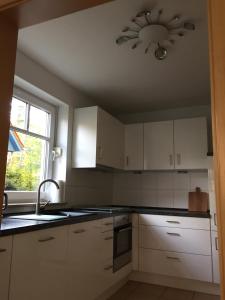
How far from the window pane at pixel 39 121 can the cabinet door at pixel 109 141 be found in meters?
0.63

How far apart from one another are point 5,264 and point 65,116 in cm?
203

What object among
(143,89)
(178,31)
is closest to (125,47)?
(178,31)

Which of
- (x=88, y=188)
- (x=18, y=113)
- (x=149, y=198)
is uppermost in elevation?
(x=18, y=113)

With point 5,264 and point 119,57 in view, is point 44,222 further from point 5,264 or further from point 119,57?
point 119,57

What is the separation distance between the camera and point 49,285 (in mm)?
1782

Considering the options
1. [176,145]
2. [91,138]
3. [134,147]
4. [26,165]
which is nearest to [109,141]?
[91,138]

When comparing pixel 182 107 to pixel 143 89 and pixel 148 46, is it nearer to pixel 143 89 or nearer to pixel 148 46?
pixel 143 89

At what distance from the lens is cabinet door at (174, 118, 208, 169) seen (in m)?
3.37

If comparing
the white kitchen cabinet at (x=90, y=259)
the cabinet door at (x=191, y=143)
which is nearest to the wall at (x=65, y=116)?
the white kitchen cabinet at (x=90, y=259)

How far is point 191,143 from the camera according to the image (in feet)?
11.3

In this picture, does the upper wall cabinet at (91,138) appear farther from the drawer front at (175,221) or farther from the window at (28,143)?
the drawer front at (175,221)

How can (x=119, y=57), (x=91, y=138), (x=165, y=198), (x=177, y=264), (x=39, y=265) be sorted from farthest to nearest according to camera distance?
(x=165, y=198) → (x=91, y=138) → (x=177, y=264) → (x=119, y=57) → (x=39, y=265)

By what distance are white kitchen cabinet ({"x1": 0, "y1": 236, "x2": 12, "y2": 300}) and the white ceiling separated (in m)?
1.60

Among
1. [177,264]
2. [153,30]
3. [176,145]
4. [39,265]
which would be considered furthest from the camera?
[176,145]
